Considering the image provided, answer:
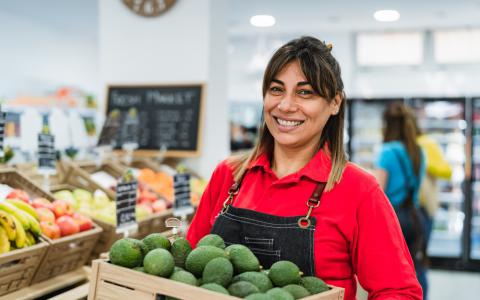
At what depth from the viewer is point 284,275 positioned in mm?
1509

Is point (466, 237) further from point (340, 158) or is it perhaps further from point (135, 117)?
point (340, 158)

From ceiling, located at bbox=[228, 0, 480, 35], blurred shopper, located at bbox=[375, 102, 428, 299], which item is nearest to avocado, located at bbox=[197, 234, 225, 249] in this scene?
blurred shopper, located at bbox=[375, 102, 428, 299]

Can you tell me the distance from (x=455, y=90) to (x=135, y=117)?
627 cm

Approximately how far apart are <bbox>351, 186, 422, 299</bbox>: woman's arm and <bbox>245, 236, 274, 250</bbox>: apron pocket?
25cm

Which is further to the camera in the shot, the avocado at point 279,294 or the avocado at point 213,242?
the avocado at point 213,242

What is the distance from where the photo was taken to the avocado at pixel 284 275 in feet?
4.94

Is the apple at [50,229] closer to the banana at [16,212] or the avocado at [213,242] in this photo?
the banana at [16,212]

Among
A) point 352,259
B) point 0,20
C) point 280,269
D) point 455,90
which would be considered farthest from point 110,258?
point 0,20

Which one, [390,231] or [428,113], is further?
[428,113]

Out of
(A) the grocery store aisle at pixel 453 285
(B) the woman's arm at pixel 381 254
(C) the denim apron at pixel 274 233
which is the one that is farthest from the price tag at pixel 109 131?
(A) the grocery store aisle at pixel 453 285

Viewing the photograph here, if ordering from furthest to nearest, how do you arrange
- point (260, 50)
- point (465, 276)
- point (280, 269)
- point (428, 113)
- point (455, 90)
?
point (260, 50) < point (455, 90) < point (428, 113) < point (465, 276) < point (280, 269)

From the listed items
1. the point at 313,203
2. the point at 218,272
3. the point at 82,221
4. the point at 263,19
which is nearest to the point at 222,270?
the point at 218,272

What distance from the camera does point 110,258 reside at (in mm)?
1567

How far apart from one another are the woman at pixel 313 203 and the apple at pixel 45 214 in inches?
41.4
